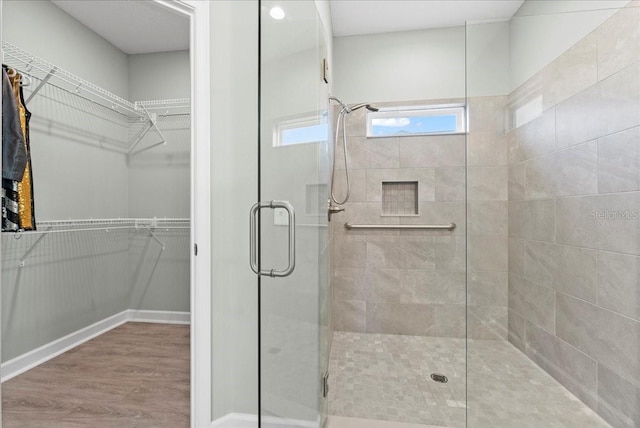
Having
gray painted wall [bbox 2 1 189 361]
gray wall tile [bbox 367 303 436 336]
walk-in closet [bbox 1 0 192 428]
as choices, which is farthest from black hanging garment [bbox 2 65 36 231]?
gray wall tile [bbox 367 303 436 336]

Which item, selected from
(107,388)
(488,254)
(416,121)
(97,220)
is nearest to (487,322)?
(488,254)

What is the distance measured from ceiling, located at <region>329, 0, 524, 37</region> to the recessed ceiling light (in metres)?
1.68

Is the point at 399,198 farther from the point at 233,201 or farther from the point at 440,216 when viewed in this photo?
the point at 233,201

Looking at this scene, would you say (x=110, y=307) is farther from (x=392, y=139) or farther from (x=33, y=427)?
(x=392, y=139)

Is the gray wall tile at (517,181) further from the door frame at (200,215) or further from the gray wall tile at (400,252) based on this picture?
the door frame at (200,215)

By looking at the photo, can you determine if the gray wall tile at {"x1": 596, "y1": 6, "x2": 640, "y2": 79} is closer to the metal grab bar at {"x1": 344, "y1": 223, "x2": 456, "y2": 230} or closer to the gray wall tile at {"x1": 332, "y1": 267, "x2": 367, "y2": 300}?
the metal grab bar at {"x1": 344, "y1": 223, "x2": 456, "y2": 230}

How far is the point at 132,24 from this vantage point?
2561 mm

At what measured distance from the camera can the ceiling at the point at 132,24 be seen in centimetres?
234

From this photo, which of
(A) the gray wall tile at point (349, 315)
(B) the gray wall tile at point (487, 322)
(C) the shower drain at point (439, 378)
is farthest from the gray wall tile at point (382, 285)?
(B) the gray wall tile at point (487, 322)

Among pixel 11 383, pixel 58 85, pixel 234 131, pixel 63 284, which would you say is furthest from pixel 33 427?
pixel 58 85

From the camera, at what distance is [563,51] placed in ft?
4.84

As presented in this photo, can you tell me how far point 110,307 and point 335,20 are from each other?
330 centimetres

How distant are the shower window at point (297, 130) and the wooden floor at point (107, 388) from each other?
1.56 meters

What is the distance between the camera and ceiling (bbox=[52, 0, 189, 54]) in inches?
92.0
